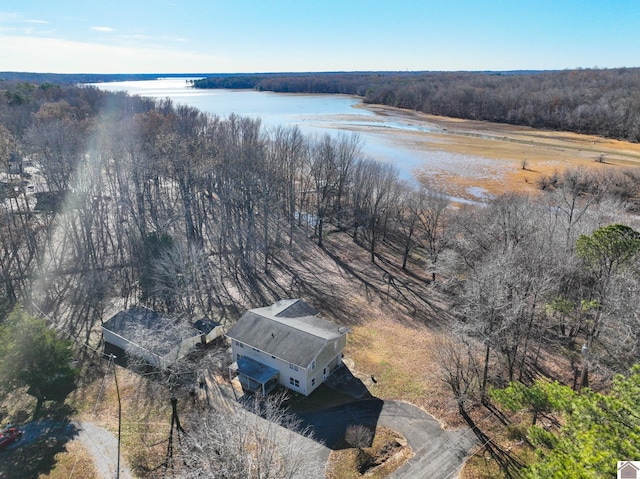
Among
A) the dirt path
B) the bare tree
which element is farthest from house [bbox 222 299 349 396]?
the dirt path

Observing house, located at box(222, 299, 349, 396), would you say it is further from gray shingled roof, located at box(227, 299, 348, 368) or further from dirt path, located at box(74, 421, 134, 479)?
dirt path, located at box(74, 421, 134, 479)

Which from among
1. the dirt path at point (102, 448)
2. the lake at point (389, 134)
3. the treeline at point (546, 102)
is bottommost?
the dirt path at point (102, 448)

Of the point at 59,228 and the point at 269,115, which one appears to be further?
the point at 269,115

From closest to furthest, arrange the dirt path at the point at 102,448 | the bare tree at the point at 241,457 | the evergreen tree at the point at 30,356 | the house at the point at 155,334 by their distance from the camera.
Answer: the bare tree at the point at 241,457
the dirt path at the point at 102,448
the evergreen tree at the point at 30,356
the house at the point at 155,334

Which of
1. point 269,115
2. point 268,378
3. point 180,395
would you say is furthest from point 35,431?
point 269,115

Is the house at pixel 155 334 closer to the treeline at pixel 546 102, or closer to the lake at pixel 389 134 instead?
the lake at pixel 389 134

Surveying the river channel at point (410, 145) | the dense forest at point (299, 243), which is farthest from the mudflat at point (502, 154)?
the dense forest at point (299, 243)

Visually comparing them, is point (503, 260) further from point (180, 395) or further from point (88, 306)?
point (88, 306)
